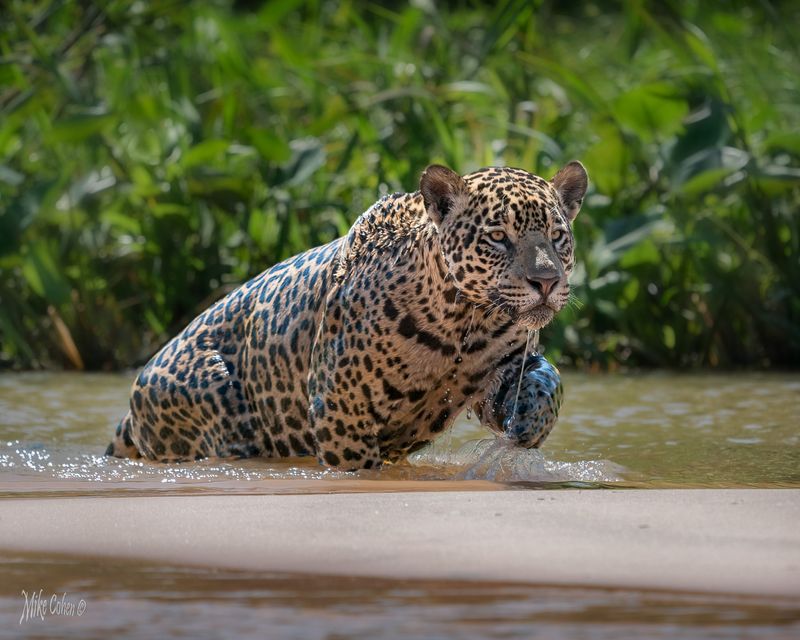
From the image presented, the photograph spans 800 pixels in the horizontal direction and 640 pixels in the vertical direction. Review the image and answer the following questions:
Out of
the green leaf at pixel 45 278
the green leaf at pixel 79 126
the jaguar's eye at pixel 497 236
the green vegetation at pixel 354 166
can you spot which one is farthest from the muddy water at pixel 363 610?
the green leaf at pixel 79 126

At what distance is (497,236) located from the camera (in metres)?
5.04

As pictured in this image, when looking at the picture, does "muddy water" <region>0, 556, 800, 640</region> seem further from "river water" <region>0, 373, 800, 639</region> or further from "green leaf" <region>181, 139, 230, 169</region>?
"green leaf" <region>181, 139, 230, 169</region>

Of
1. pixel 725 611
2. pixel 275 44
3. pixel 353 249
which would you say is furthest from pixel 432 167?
pixel 275 44

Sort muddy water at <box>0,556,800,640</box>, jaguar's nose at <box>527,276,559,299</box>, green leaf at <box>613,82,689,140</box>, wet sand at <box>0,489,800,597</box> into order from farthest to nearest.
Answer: green leaf at <box>613,82,689,140</box>
jaguar's nose at <box>527,276,559,299</box>
wet sand at <box>0,489,800,597</box>
muddy water at <box>0,556,800,640</box>

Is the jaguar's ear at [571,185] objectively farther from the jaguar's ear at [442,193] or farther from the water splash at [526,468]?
the water splash at [526,468]

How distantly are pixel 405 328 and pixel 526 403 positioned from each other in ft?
1.54

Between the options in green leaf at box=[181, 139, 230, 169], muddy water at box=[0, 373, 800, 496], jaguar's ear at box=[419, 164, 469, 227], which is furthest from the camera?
green leaf at box=[181, 139, 230, 169]

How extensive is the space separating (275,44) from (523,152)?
1799 mm

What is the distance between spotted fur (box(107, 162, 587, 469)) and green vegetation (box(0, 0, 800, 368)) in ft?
9.47

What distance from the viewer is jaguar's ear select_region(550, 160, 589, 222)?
17.7 feet

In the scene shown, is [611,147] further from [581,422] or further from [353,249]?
[353,249]

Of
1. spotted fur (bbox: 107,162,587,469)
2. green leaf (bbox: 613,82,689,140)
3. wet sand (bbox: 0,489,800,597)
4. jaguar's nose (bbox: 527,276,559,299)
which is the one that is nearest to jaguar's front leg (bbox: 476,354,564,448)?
spotted fur (bbox: 107,162,587,469)

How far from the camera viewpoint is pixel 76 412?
7.55 meters

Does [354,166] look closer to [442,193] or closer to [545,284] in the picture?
[442,193]
